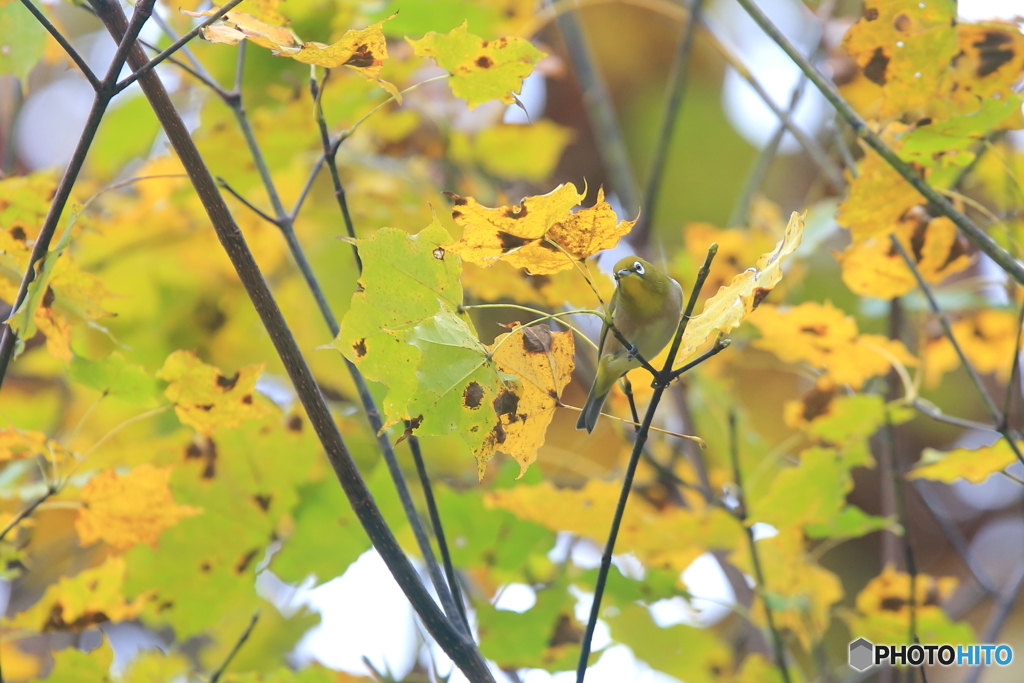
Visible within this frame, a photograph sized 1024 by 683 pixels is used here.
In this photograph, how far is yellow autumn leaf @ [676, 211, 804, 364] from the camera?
58cm

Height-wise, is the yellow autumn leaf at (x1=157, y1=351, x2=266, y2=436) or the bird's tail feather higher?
the bird's tail feather

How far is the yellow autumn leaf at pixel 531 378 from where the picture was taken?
685mm

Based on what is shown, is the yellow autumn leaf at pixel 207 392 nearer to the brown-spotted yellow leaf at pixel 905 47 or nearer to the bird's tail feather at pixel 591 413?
the bird's tail feather at pixel 591 413

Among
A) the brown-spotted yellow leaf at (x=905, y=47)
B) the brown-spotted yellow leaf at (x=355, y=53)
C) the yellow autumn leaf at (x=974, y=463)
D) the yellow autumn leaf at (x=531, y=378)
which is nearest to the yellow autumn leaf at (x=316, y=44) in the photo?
the brown-spotted yellow leaf at (x=355, y=53)

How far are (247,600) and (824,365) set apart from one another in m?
0.92

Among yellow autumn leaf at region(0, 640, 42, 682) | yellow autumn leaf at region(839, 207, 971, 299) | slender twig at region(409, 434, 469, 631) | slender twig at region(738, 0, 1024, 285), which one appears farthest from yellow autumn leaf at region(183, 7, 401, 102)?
yellow autumn leaf at region(0, 640, 42, 682)

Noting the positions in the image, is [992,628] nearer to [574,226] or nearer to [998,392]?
[574,226]

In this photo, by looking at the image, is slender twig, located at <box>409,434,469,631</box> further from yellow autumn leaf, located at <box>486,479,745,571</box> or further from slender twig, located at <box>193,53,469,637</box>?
yellow autumn leaf, located at <box>486,479,745,571</box>

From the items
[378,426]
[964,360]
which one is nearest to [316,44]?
Answer: [378,426]

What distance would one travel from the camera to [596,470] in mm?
1481

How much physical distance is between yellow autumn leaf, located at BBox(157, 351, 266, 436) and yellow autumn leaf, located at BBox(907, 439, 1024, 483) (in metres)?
0.84

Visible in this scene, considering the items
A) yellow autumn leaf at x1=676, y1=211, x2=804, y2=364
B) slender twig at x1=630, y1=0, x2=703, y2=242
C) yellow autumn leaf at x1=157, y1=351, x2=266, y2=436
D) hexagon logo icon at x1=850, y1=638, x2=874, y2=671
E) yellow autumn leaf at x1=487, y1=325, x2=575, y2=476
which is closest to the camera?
yellow autumn leaf at x1=676, y1=211, x2=804, y2=364

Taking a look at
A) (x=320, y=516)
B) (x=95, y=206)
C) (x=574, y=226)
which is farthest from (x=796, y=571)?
(x=95, y=206)

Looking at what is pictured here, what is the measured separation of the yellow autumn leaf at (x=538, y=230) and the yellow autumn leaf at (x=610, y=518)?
468 mm
